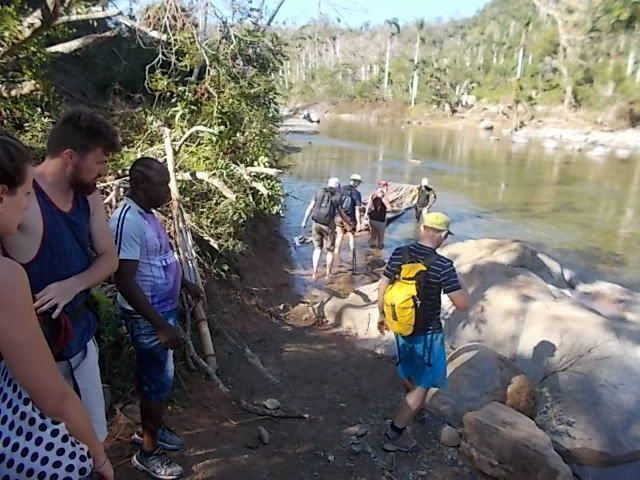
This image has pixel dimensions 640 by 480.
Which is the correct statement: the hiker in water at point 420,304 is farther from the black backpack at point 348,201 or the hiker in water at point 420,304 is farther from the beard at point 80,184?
the black backpack at point 348,201

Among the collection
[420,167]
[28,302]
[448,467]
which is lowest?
[420,167]

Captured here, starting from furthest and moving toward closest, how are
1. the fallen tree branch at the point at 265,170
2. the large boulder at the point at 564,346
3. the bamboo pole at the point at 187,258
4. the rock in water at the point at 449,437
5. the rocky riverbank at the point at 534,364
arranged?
the fallen tree branch at the point at 265,170, the large boulder at the point at 564,346, the rocky riverbank at the point at 534,364, the bamboo pole at the point at 187,258, the rock in water at the point at 449,437

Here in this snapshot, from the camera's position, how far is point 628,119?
46781 mm

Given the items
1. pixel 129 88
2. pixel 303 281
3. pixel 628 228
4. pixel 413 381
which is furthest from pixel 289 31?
pixel 628 228

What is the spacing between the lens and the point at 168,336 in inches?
103

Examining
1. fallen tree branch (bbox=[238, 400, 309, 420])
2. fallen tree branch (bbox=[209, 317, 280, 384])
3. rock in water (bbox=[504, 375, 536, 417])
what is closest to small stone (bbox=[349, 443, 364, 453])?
fallen tree branch (bbox=[238, 400, 309, 420])

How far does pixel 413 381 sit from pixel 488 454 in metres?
0.80

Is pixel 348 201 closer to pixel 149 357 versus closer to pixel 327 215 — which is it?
pixel 327 215

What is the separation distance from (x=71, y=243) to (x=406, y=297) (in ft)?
7.31

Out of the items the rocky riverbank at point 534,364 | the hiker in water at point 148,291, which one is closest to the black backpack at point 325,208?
the rocky riverbank at point 534,364

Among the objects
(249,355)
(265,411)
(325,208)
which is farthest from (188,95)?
(265,411)

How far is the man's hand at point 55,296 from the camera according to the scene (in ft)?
6.03

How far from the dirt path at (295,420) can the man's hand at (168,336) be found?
866 mm

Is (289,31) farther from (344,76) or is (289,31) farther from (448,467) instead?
(344,76)
